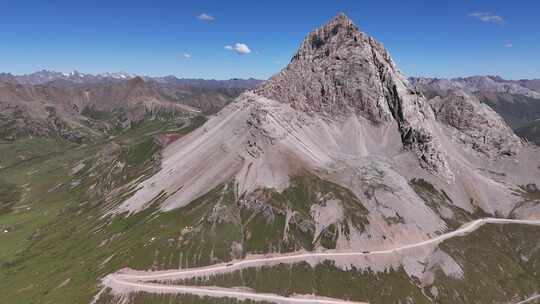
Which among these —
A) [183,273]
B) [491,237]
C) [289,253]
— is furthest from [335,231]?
[491,237]

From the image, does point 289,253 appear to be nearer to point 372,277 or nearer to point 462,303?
point 372,277

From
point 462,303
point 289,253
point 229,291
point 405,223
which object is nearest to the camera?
point 229,291

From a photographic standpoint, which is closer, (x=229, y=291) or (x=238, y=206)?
(x=229, y=291)

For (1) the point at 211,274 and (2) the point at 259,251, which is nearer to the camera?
(1) the point at 211,274

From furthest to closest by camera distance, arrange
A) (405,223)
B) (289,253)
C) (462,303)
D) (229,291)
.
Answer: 1. (405,223)
2. (289,253)
3. (462,303)
4. (229,291)

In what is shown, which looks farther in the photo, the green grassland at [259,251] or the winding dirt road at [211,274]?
the green grassland at [259,251]

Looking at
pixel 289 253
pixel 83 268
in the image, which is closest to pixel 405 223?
pixel 289 253

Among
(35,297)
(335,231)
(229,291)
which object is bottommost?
(35,297)

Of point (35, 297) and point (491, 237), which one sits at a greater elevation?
point (491, 237)

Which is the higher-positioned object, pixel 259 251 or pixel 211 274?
pixel 259 251

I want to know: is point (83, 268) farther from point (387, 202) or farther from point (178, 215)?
point (387, 202)

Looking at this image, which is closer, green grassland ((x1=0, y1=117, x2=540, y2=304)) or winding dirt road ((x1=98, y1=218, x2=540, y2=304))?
winding dirt road ((x1=98, y1=218, x2=540, y2=304))
